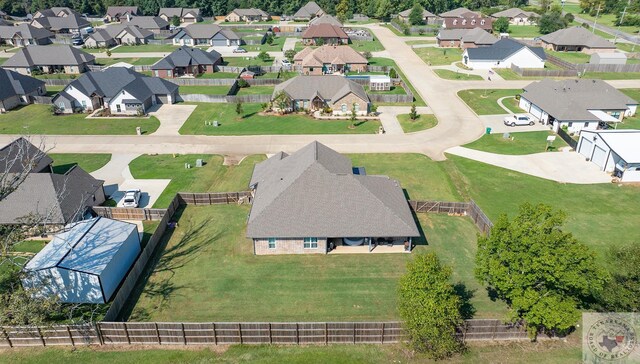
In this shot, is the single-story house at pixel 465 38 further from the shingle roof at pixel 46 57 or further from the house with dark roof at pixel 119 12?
the house with dark roof at pixel 119 12

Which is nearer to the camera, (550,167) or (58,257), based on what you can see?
(58,257)

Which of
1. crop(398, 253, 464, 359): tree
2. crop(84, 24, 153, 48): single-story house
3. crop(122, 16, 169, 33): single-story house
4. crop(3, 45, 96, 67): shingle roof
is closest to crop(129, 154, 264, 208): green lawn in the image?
crop(398, 253, 464, 359): tree

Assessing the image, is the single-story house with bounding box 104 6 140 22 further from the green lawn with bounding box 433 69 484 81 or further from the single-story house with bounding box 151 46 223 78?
the green lawn with bounding box 433 69 484 81

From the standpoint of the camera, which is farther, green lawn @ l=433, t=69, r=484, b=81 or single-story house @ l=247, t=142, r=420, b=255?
green lawn @ l=433, t=69, r=484, b=81

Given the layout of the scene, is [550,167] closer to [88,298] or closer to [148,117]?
[88,298]

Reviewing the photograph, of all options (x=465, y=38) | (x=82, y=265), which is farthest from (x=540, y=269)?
(x=465, y=38)

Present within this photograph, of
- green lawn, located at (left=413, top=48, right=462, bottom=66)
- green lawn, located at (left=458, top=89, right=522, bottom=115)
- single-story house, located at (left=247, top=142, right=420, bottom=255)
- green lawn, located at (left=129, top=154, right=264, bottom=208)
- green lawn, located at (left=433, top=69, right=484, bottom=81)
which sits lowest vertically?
green lawn, located at (left=129, top=154, right=264, bottom=208)

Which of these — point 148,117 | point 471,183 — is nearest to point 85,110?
point 148,117
